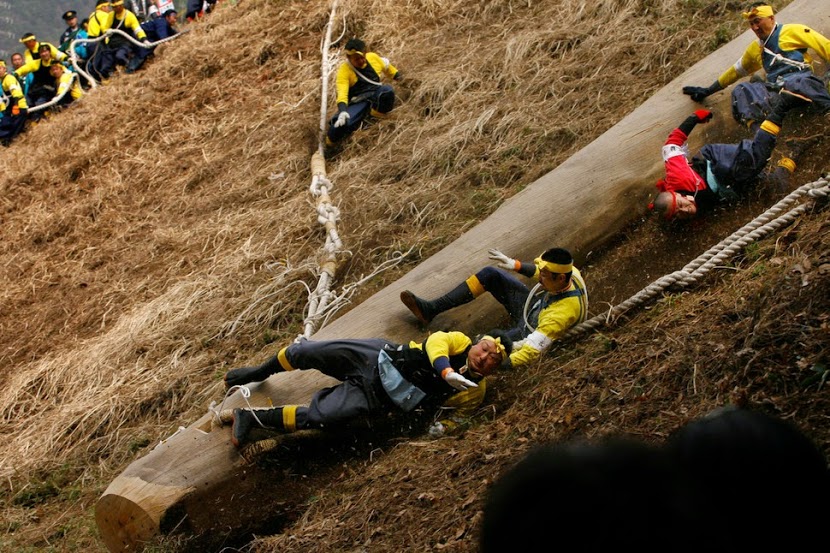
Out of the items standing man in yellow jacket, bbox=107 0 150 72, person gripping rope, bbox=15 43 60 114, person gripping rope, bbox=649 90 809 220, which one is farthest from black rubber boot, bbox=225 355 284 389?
person gripping rope, bbox=15 43 60 114

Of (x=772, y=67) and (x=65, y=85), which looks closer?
(x=772, y=67)

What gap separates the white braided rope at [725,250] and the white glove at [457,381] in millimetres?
705

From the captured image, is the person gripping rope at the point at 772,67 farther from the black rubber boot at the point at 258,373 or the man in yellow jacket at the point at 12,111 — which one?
the man in yellow jacket at the point at 12,111

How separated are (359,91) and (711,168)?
4.02 metres

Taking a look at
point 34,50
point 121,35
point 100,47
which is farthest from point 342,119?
point 34,50

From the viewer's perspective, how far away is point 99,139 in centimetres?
964

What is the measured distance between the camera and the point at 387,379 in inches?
173

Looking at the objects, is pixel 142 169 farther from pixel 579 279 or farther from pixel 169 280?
pixel 579 279

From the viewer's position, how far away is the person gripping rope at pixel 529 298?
4.48 meters

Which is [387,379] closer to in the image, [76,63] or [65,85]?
[65,85]

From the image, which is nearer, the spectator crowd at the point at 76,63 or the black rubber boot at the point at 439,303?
the black rubber boot at the point at 439,303

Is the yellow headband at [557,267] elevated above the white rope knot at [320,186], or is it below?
below

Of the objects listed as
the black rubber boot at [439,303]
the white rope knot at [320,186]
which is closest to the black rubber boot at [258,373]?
the black rubber boot at [439,303]

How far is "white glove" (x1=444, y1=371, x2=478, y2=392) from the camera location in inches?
166
